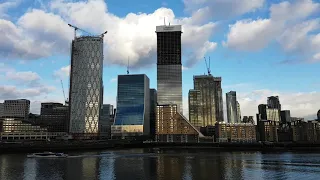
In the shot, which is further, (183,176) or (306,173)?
(306,173)

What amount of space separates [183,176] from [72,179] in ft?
88.7

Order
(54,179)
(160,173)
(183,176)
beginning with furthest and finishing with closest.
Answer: (160,173), (183,176), (54,179)

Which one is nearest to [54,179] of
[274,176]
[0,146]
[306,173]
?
[274,176]

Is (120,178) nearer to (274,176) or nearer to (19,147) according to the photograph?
(274,176)

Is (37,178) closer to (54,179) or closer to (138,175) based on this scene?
(54,179)

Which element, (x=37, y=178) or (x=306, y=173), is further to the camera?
(x=306, y=173)

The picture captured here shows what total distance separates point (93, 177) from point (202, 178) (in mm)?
26808

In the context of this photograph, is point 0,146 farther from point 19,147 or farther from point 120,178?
point 120,178

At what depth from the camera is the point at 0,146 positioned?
169m

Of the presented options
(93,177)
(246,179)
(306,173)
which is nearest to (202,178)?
(246,179)

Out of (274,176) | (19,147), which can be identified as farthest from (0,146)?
(274,176)

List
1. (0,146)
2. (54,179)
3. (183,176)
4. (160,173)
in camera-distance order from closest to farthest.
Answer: (54,179), (183,176), (160,173), (0,146)

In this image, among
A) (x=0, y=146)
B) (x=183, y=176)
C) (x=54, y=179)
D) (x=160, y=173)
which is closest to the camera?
(x=54, y=179)

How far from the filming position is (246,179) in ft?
237
